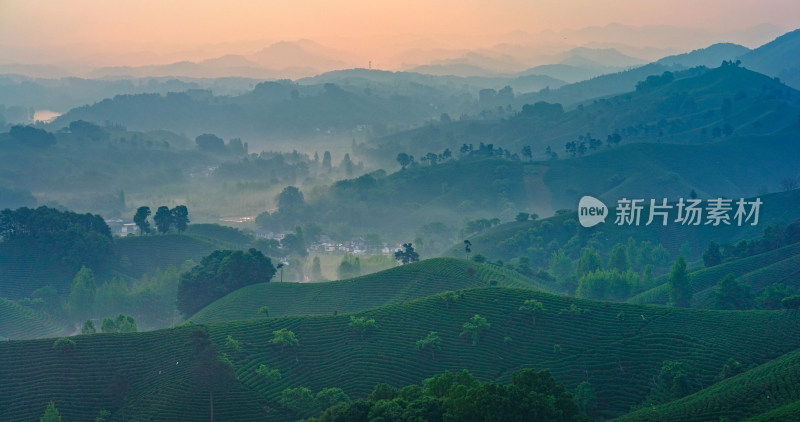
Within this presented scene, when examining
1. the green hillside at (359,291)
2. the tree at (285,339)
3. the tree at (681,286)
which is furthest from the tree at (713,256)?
the tree at (285,339)

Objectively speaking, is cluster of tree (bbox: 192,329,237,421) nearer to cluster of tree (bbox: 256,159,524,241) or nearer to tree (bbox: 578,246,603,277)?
tree (bbox: 578,246,603,277)

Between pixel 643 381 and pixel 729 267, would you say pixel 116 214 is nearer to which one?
pixel 729 267

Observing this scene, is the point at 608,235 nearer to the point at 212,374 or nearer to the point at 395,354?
the point at 395,354

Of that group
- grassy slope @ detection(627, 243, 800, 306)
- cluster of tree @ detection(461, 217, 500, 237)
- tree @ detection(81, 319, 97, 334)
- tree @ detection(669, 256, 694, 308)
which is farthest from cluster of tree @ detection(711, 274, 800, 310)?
cluster of tree @ detection(461, 217, 500, 237)

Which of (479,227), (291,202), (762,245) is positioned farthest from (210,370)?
(291,202)

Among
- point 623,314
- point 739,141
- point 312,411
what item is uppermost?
point 739,141

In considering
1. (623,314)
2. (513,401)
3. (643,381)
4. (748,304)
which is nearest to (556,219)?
(748,304)

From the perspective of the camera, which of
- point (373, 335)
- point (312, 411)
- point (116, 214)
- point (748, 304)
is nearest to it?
point (312, 411)
